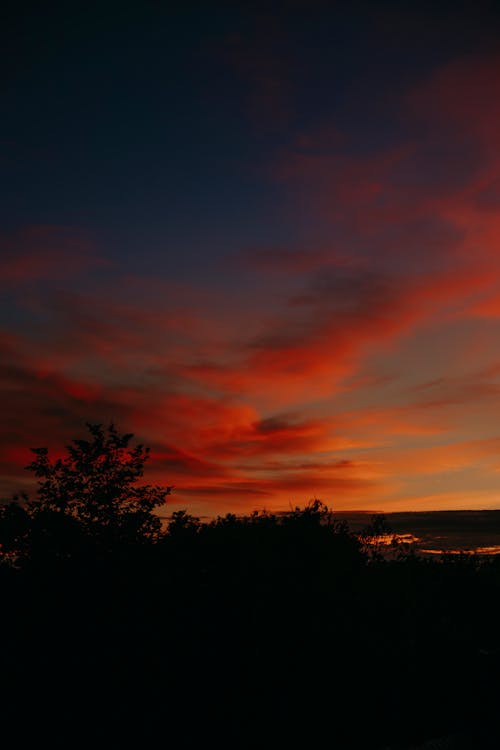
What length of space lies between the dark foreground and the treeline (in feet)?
0.13

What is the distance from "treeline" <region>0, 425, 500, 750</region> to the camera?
17281mm

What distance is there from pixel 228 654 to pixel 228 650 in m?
0.13

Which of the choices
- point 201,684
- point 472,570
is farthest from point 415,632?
point 472,570

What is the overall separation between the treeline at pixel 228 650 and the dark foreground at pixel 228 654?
4 centimetres

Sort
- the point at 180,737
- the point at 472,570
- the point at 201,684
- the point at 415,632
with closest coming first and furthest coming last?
the point at 180,737 → the point at 201,684 → the point at 415,632 → the point at 472,570

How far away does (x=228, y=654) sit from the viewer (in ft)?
62.9

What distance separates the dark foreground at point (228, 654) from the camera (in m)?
17.2

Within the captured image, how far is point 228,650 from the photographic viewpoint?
19281mm

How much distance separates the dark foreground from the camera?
56.5 ft

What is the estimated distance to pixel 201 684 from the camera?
18281 millimetres

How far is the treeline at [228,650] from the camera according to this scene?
1728cm

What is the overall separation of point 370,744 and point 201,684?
5.47 m

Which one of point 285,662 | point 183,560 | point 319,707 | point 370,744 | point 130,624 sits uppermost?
point 183,560

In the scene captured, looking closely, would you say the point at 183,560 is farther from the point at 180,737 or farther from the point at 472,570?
the point at 472,570
